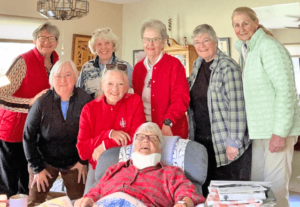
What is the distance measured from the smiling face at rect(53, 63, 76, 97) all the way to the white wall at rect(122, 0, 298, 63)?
3.00m

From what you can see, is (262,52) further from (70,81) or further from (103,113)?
(70,81)

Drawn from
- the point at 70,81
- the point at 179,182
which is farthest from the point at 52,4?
the point at 179,182

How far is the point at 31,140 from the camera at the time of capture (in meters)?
2.49

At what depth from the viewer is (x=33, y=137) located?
2.50 metres

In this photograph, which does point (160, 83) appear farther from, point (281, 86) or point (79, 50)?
point (79, 50)

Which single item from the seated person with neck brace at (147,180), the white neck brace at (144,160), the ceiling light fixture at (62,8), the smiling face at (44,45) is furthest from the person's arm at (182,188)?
the ceiling light fixture at (62,8)

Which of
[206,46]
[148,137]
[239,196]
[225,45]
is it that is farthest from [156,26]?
[225,45]

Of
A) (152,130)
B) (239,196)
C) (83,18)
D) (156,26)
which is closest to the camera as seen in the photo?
(239,196)

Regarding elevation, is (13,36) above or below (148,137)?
above

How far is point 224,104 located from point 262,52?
0.43 meters

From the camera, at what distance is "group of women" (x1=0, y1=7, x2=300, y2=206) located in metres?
2.20

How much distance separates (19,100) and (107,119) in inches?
33.4

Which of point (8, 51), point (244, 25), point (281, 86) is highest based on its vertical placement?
point (8, 51)

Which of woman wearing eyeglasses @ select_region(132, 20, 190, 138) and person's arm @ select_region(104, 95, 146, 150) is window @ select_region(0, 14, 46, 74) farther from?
person's arm @ select_region(104, 95, 146, 150)
